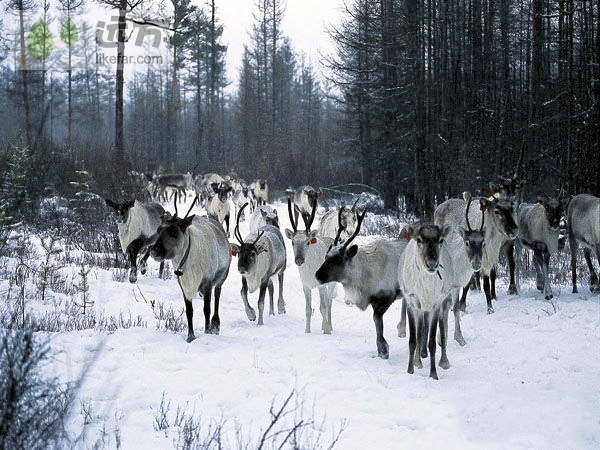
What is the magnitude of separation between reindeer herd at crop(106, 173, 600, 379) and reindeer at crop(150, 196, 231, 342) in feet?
0.04

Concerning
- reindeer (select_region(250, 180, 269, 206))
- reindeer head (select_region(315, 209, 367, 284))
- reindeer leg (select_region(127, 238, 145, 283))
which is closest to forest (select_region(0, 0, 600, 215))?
reindeer leg (select_region(127, 238, 145, 283))

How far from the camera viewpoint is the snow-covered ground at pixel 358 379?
4.56 metres

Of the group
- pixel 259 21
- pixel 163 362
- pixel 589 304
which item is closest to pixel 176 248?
pixel 163 362

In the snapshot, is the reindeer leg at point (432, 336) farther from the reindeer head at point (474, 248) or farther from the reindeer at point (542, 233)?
the reindeer at point (542, 233)

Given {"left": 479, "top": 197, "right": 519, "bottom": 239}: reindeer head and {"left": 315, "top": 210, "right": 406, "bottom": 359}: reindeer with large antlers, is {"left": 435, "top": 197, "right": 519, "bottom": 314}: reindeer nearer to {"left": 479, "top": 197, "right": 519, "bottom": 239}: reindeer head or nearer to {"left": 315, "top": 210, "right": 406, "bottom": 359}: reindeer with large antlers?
{"left": 479, "top": 197, "right": 519, "bottom": 239}: reindeer head

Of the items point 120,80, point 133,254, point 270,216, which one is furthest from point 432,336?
point 120,80

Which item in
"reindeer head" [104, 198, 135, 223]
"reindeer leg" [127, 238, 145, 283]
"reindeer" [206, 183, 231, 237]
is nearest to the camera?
"reindeer leg" [127, 238, 145, 283]

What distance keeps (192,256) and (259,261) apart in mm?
1377

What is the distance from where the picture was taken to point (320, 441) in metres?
4.39

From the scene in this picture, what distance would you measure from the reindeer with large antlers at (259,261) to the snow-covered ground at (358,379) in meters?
0.47

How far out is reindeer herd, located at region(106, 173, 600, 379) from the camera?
6273mm

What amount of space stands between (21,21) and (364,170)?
1946 cm

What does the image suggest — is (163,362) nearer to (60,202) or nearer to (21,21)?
(60,202)

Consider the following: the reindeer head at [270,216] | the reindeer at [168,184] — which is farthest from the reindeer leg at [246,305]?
the reindeer at [168,184]
